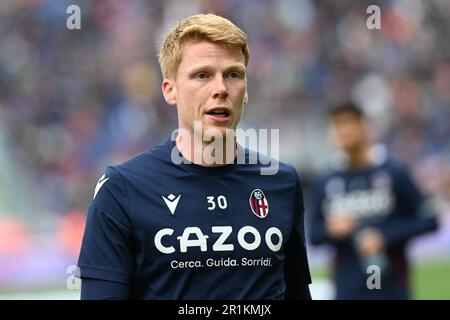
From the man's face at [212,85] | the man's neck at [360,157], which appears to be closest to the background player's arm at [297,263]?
the man's face at [212,85]

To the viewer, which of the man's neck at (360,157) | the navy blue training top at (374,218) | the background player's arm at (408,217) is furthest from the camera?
the man's neck at (360,157)

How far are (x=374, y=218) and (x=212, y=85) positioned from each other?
4.28 meters

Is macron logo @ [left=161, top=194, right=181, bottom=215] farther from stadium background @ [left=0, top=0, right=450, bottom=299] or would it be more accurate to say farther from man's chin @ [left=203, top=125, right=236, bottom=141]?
stadium background @ [left=0, top=0, right=450, bottom=299]

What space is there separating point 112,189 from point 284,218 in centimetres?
67

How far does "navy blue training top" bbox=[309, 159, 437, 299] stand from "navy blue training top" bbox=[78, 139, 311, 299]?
350 cm

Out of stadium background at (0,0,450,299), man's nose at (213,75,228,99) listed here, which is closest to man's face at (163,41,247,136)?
man's nose at (213,75,228,99)

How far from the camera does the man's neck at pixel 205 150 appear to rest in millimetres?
3205

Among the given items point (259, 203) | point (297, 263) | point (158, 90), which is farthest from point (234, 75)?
point (158, 90)

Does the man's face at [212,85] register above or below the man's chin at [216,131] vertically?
above

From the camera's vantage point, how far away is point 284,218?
3.27 meters

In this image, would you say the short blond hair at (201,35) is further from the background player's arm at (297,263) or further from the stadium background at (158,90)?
the stadium background at (158,90)

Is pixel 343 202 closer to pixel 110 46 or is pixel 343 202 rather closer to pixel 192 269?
pixel 192 269

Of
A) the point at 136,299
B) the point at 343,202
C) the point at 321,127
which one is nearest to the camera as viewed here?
the point at 136,299

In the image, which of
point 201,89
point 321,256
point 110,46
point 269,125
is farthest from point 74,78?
point 201,89
